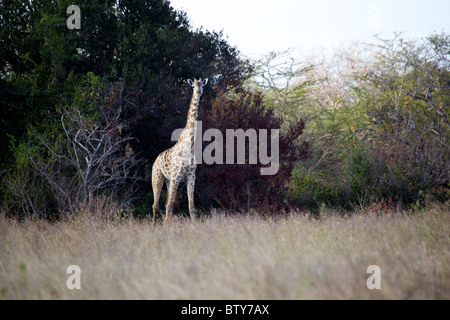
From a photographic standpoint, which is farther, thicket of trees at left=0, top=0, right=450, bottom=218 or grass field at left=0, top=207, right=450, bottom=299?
thicket of trees at left=0, top=0, right=450, bottom=218

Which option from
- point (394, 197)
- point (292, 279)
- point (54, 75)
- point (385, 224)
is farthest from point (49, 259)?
point (394, 197)

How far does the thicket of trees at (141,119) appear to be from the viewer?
992cm

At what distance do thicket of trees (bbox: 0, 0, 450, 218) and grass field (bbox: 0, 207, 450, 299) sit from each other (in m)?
2.52

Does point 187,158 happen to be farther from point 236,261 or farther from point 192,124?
point 236,261

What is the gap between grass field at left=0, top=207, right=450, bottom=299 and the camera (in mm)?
4004

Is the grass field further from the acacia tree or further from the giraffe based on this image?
the acacia tree

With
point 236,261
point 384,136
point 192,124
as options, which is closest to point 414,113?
point 384,136

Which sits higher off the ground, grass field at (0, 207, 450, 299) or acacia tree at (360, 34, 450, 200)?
acacia tree at (360, 34, 450, 200)

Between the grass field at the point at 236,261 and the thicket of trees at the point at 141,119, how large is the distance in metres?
2.52

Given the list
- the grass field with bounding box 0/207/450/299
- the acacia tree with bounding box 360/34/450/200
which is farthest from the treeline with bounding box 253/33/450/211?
the grass field with bounding box 0/207/450/299

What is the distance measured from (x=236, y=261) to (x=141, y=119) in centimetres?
819

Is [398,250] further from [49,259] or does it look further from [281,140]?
[281,140]

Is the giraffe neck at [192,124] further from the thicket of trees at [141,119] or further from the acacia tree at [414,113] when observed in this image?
the acacia tree at [414,113]

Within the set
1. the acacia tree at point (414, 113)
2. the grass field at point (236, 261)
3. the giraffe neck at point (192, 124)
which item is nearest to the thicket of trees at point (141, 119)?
the acacia tree at point (414, 113)
